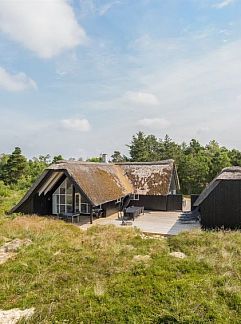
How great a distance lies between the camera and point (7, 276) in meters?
9.66

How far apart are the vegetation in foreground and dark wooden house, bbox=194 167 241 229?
259 cm

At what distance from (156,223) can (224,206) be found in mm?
4835

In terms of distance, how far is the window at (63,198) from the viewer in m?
22.3

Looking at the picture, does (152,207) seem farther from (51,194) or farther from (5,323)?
(5,323)

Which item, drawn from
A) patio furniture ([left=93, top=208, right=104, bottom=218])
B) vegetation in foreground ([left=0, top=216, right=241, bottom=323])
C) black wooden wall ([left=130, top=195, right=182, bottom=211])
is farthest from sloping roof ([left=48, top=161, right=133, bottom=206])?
vegetation in foreground ([left=0, top=216, right=241, bottom=323])

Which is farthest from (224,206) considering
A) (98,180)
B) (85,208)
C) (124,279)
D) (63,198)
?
(63,198)

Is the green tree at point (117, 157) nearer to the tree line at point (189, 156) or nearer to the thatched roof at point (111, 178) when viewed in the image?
the tree line at point (189, 156)

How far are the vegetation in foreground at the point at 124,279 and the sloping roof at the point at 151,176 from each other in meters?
11.7

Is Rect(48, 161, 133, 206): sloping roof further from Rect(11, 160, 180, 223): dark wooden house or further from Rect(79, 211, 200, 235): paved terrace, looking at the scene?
Rect(79, 211, 200, 235): paved terrace

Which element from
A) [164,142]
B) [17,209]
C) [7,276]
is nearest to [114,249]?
[7,276]

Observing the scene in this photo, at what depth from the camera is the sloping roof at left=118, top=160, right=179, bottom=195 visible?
1028 inches

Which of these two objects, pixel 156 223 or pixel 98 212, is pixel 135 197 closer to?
pixel 98 212

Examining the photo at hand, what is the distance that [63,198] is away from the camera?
22594mm

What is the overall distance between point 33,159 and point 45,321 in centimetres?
4111
